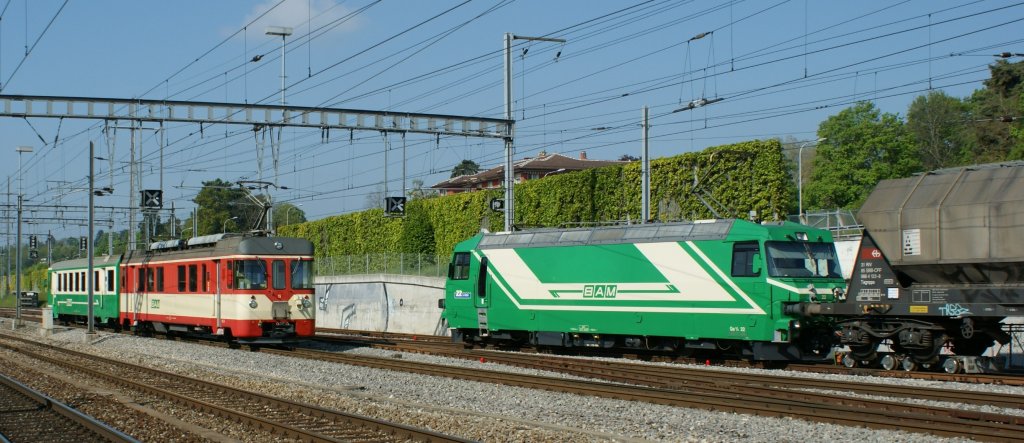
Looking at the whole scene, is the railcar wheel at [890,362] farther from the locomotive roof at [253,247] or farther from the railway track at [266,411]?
the locomotive roof at [253,247]

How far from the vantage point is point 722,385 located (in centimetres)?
1702

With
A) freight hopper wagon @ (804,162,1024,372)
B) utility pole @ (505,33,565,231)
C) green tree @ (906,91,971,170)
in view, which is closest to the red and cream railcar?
utility pole @ (505,33,565,231)

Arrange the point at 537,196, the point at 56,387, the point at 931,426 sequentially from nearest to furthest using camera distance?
the point at 931,426 → the point at 56,387 → the point at 537,196

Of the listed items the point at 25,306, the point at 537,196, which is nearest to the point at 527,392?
the point at 537,196

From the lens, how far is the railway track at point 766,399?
40.0ft

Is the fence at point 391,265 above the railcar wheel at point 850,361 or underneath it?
above

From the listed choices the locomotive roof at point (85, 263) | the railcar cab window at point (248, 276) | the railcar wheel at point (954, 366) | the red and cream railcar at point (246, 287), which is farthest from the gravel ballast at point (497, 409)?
the locomotive roof at point (85, 263)

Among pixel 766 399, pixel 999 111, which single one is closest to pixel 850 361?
pixel 766 399

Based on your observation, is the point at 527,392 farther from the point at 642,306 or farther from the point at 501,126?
the point at 501,126

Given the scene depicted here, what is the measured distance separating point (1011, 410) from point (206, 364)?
55.9ft

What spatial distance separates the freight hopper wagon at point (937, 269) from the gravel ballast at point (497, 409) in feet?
5.31

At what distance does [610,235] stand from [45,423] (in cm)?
1402

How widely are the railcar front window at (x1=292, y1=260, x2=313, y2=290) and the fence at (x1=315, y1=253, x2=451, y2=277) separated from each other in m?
12.9

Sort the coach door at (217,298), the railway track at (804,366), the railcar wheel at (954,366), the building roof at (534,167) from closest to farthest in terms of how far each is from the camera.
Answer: the railway track at (804,366)
the railcar wheel at (954,366)
the coach door at (217,298)
the building roof at (534,167)
